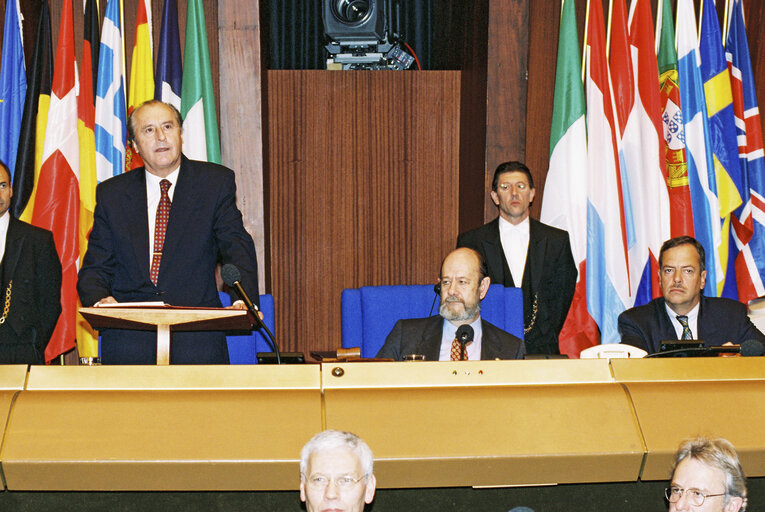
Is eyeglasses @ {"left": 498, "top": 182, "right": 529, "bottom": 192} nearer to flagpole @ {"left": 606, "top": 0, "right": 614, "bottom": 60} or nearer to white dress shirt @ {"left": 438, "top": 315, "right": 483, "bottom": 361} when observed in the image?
white dress shirt @ {"left": 438, "top": 315, "right": 483, "bottom": 361}

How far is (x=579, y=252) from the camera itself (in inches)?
209

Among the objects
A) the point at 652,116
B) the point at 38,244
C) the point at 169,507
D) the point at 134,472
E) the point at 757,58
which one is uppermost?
the point at 757,58

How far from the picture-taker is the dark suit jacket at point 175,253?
129 inches

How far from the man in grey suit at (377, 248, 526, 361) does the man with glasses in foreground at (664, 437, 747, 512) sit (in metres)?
1.65

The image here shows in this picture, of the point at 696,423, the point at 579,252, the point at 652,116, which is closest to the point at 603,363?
the point at 696,423

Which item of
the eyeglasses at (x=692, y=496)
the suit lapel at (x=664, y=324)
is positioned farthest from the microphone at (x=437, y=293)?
the eyeglasses at (x=692, y=496)

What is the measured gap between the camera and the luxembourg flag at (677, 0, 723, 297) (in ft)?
17.5

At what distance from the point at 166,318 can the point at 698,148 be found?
3.88m

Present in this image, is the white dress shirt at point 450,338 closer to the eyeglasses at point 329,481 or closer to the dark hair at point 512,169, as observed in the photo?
the dark hair at point 512,169

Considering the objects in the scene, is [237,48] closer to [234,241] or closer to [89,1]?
[89,1]

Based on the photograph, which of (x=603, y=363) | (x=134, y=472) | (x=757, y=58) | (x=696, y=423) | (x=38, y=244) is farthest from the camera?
(x=757, y=58)

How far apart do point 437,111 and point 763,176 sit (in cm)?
214

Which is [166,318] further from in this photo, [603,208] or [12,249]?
[603,208]

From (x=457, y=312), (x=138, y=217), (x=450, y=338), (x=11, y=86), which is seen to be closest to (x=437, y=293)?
(x=457, y=312)
